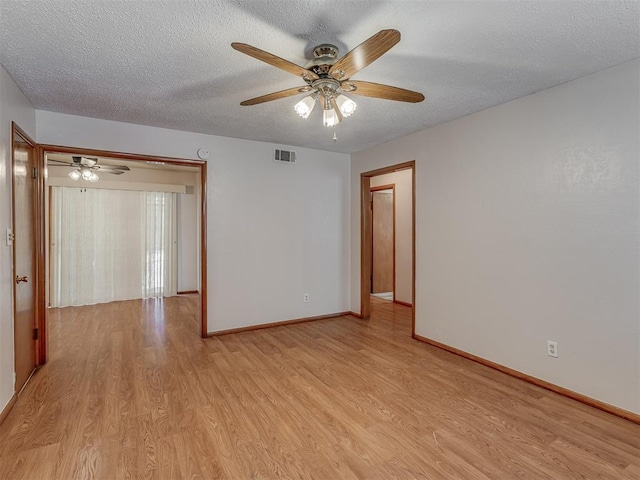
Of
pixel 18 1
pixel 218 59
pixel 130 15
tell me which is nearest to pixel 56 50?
pixel 18 1

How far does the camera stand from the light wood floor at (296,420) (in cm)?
178

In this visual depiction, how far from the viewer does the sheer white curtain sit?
5.46 meters

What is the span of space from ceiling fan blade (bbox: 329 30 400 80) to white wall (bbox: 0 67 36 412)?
7.39ft

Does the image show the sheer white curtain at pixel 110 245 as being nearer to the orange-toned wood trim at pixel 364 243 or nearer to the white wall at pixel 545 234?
the orange-toned wood trim at pixel 364 243

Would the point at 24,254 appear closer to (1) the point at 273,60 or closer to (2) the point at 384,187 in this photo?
(1) the point at 273,60

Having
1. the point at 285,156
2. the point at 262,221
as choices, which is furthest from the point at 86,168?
the point at 285,156

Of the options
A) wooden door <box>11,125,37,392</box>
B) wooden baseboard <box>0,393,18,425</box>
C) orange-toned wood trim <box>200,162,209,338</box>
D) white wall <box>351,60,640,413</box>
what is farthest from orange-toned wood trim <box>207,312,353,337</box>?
wooden baseboard <box>0,393,18,425</box>

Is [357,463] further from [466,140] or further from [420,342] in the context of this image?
[466,140]

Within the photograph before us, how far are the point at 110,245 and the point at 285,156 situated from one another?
12.3 ft

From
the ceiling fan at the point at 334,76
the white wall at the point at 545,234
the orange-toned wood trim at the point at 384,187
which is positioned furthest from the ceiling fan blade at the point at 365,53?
the orange-toned wood trim at the point at 384,187

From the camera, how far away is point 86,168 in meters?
4.95

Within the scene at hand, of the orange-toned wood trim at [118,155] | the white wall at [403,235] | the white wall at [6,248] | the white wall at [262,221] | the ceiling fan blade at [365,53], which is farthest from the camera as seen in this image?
the white wall at [403,235]

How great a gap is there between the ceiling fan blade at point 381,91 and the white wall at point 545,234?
1.34 m

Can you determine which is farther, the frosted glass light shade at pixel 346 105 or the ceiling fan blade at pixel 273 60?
the frosted glass light shade at pixel 346 105
